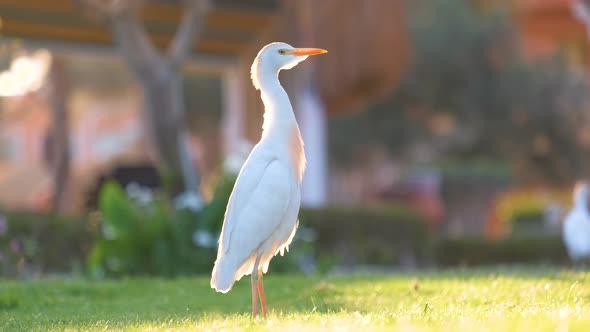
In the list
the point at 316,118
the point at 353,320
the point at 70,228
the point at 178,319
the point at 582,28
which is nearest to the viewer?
the point at 353,320

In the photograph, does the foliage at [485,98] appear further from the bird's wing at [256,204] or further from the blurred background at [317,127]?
the bird's wing at [256,204]

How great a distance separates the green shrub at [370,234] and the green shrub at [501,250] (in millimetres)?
1168

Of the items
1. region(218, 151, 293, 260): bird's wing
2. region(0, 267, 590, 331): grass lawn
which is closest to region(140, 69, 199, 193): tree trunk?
region(0, 267, 590, 331): grass lawn

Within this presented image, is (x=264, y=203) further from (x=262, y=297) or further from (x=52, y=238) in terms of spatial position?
(x=52, y=238)

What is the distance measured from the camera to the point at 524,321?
4.93 metres

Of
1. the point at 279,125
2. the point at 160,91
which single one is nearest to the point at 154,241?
the point at 160,91

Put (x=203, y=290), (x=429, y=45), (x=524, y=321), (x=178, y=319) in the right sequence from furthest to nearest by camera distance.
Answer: (x=429, y=45)
(x=203, y=290)
(x=178, y=319)
(x=524, y=321)

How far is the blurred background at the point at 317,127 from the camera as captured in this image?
13.1 metres

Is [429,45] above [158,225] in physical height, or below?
above

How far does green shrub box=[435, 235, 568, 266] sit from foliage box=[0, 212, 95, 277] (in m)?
6.89

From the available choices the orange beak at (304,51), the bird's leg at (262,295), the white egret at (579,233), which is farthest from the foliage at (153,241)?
the orange beak at (304,51)

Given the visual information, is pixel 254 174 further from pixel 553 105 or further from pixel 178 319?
pixel 553 105

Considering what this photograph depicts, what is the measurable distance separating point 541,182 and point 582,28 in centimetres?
1359

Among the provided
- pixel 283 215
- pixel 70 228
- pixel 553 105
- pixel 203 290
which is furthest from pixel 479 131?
pixel 283 215
